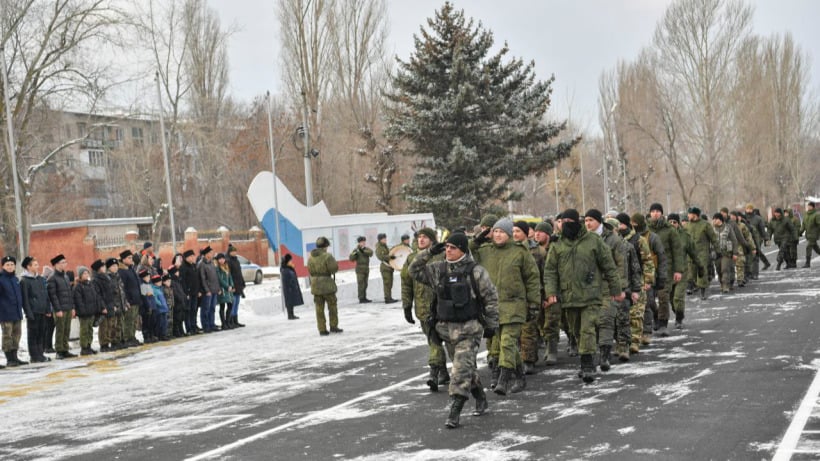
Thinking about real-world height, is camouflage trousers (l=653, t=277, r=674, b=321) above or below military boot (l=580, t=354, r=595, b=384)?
above

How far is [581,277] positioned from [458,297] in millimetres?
2304

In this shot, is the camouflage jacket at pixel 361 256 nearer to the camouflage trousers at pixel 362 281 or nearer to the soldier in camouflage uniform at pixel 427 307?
the camouflage trousers at pixel 362 281

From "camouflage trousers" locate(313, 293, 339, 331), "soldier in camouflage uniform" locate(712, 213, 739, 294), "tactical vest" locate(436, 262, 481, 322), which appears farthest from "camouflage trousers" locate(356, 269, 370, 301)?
"tactical vest" locate(436, 262, 481, 322)

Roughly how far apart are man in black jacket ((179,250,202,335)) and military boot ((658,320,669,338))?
1031cm

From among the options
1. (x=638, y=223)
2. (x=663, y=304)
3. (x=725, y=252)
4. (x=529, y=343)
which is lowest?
(x=529, y=343)

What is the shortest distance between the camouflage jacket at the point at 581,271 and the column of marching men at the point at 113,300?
32.8ft

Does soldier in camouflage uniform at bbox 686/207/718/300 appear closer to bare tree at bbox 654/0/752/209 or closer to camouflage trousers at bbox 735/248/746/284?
camouflage trousers at bbox 735/248/746/284

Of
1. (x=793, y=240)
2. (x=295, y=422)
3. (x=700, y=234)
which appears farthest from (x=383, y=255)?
(x=295, y=422)

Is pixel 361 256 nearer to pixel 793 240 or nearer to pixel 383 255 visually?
pixel 383 255

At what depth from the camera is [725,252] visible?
19344mm

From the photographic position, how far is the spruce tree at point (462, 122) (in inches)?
1309

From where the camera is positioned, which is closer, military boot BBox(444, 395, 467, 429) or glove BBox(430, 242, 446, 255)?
military boot BBox(444, 395, 467, 429)

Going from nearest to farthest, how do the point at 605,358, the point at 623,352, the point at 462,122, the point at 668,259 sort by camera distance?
the point at 605,358, the point at 623,352, the point at 668,259, the point at 462,122

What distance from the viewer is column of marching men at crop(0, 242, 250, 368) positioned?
15.5 m
